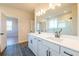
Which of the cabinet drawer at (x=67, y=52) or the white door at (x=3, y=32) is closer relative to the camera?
the cabinet drawer at (x=67, y=52)

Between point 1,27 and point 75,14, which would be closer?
point 75,14

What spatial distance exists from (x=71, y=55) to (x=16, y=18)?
4.23 ft

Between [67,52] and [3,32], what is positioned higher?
[3,32]

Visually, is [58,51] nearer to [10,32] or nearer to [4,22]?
[10,32]

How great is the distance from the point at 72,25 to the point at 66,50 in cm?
71

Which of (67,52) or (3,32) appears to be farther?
(3,32)

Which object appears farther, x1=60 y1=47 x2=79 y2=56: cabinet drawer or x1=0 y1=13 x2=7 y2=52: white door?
x1=0 y1=13 x2=7 y2=52: white door

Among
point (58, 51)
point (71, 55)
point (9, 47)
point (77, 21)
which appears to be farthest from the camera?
point (9, 47)

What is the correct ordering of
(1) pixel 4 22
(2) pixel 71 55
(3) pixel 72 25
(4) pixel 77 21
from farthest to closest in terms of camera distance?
(1) pixel 4 22
(3) pixel 72 25
(4) pixel 77 21
(2) pixel 71 55

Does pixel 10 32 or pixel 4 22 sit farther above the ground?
pixel 4 22

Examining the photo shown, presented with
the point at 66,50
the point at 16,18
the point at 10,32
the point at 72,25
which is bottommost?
the point at 66,50

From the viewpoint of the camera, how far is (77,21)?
187 centimetres

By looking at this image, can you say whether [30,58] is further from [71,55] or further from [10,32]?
[10,32]

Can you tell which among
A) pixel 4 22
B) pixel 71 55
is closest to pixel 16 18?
pixel 4 22
